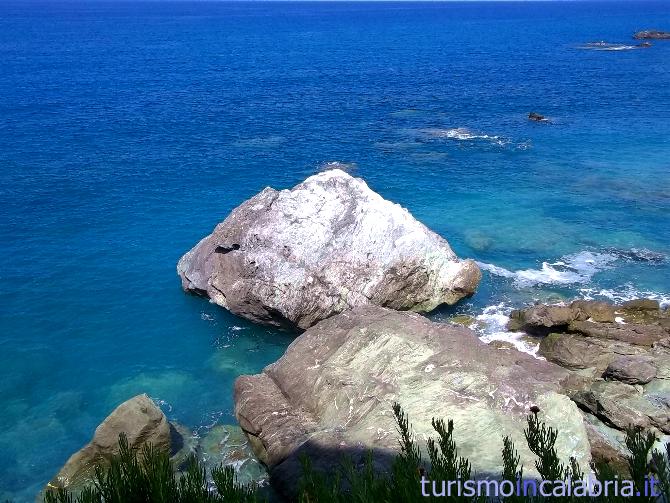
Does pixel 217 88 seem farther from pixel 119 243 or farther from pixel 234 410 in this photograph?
pixel 234 410

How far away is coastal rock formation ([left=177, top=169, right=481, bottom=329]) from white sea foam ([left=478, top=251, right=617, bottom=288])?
308cm

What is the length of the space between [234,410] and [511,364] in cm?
949

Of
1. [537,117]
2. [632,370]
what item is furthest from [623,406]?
[537,117]

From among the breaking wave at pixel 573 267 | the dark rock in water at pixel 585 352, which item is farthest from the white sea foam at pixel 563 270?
the dark rock in water at pixel 585 352

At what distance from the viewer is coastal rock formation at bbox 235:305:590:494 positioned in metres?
17.8

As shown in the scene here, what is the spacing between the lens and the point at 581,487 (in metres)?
10.4

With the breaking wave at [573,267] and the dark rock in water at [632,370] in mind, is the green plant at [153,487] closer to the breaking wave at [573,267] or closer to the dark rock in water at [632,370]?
the dark rock in water at [632,370]

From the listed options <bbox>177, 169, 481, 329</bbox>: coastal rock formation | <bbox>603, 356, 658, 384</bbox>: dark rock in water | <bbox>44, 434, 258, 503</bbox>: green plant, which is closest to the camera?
<bbox>44, 434, 258, 503</bbox>: green plant

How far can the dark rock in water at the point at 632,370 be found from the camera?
2138 centimetres

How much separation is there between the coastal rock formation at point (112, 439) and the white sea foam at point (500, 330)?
44.1 feet

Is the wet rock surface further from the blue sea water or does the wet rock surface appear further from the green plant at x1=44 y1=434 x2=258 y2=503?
the green plant at x1=44 y1=434 x2=258 y2=503

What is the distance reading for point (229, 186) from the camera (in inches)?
1748

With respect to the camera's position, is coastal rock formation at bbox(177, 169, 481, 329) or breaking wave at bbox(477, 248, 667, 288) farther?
breaking wave at bbox(477, 248, 667, 288)

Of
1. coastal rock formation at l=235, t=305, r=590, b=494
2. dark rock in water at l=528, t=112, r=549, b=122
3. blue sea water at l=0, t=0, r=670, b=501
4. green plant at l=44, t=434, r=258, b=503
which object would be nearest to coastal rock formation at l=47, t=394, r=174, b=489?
blue sea water at l=0, t=0, r=670, b=501
